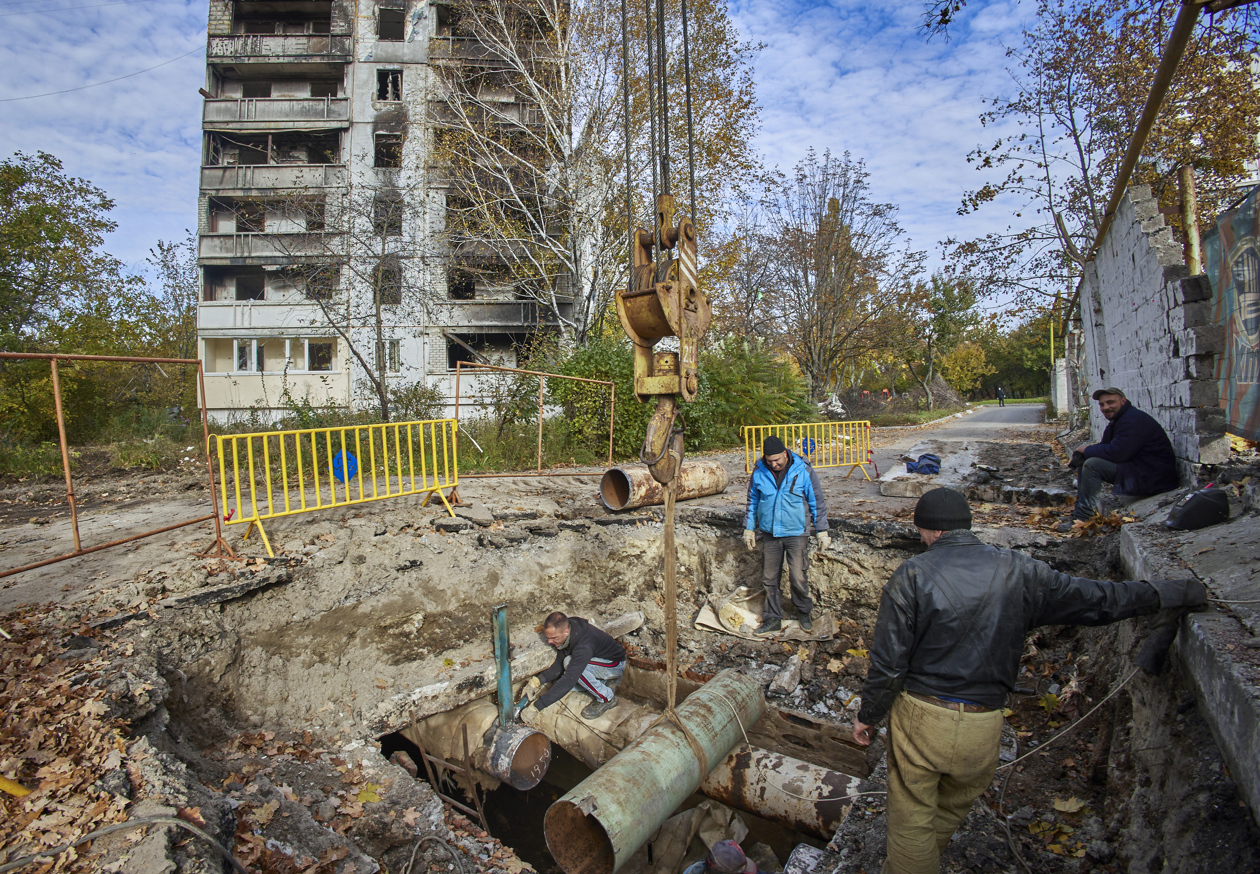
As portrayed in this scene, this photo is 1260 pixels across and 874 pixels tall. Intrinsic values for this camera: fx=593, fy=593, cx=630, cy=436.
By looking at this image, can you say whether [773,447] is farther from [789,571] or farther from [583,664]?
[583,664]

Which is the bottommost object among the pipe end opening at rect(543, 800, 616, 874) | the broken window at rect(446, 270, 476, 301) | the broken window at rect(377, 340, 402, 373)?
the pipe end opening at rect(543, 800, 616, 874)

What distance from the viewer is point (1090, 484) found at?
566 cm

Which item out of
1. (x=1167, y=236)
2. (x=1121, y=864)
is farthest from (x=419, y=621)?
(x=1167, y=236)

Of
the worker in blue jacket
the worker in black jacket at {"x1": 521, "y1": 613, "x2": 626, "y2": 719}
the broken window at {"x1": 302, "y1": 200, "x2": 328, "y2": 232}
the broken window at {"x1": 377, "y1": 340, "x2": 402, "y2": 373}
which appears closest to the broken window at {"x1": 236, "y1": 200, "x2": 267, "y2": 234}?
the broken window at {"x1": 302, "y1": 200, "x2": 328, "y2": 232}

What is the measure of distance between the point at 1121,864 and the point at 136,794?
454 cm

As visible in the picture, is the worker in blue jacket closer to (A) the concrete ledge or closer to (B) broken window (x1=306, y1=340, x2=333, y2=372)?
(A) the concrete ledge

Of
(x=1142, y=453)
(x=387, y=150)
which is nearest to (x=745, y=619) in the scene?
(x=1142, y=453)

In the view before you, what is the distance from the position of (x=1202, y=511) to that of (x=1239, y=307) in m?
1.63

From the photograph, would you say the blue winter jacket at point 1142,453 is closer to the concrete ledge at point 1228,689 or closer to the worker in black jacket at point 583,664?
the concrete ledge at point 1228,689

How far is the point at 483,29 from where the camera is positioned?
48.2ft

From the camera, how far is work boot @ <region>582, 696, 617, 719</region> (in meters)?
5.13

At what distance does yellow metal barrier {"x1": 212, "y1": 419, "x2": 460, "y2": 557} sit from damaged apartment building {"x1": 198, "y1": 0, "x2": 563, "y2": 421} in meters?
8.63

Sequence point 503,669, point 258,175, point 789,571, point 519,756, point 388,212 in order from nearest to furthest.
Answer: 1. point 519,756
2. point 503,669
3. point 789,571
4. point 388,212
5. point 258,175

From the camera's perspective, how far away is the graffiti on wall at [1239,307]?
392 cm
